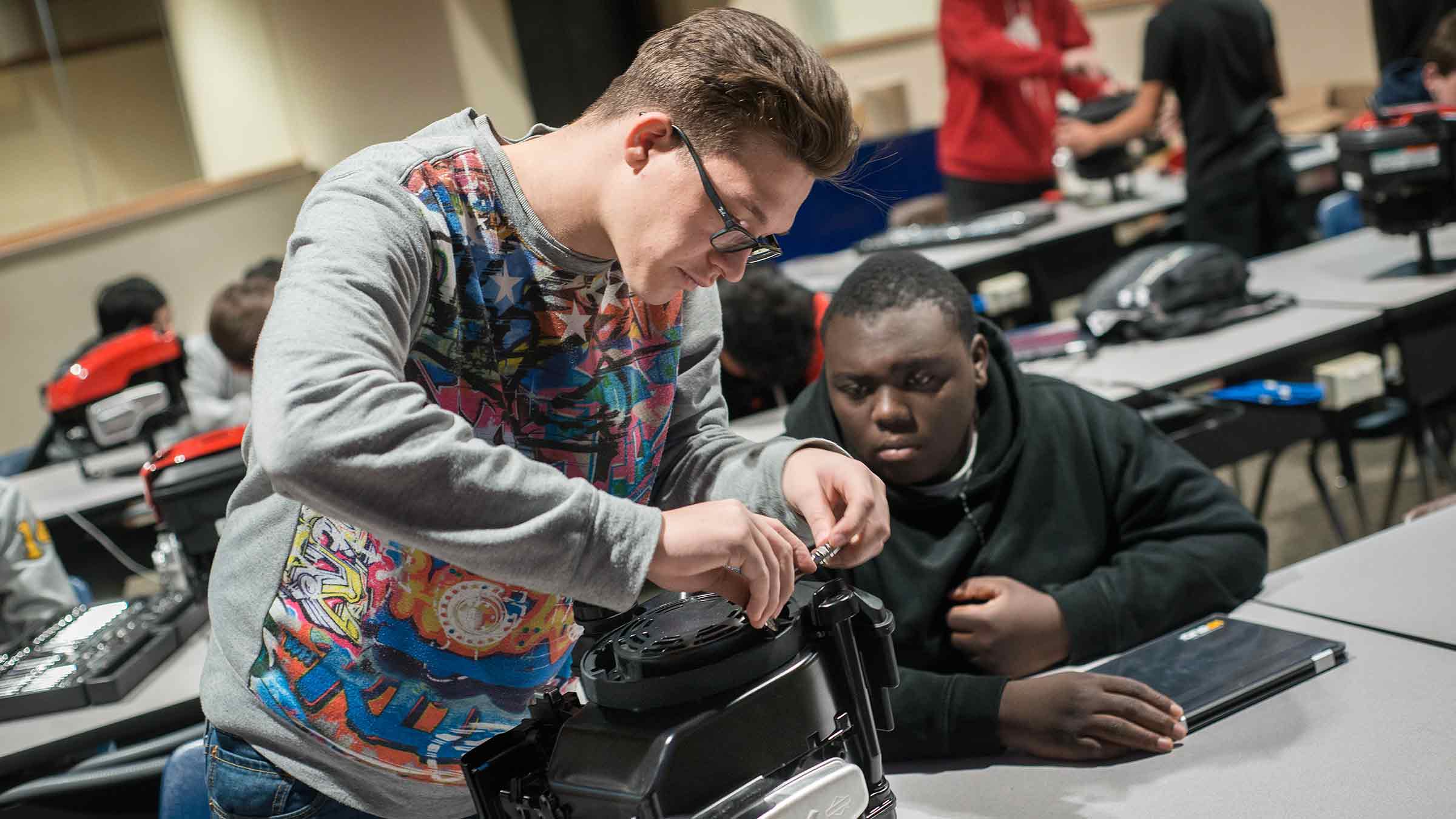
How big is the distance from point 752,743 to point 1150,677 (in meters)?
0.76

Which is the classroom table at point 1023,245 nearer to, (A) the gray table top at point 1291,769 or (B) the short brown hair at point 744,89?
(A) the gray table top at point 1291,769

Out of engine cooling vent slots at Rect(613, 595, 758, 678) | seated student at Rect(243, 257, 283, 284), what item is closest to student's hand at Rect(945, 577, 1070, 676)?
engine cooling vent slots at Rect(613, 595, 758, 678)

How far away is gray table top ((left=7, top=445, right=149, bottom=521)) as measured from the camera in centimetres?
321

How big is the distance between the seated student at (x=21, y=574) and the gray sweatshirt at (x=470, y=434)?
162 cm

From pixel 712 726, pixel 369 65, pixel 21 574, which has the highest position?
pixel 369 65

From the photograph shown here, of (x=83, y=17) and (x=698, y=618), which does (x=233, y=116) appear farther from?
(x=698, y=618)

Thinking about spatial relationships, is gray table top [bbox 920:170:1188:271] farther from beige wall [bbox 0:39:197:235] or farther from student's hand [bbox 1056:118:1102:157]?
beige wall [bbox 0:39:197:235]

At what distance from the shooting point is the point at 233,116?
7.60 metres

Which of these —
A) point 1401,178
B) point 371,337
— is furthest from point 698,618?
point 1401,178

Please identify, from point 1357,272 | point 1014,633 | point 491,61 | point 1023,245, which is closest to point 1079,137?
point 1023,245

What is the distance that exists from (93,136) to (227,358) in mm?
4175

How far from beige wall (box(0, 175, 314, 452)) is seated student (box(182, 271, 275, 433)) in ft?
6.83

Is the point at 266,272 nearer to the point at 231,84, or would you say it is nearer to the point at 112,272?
the point at 112,272

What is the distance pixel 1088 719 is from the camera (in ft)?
4.20
